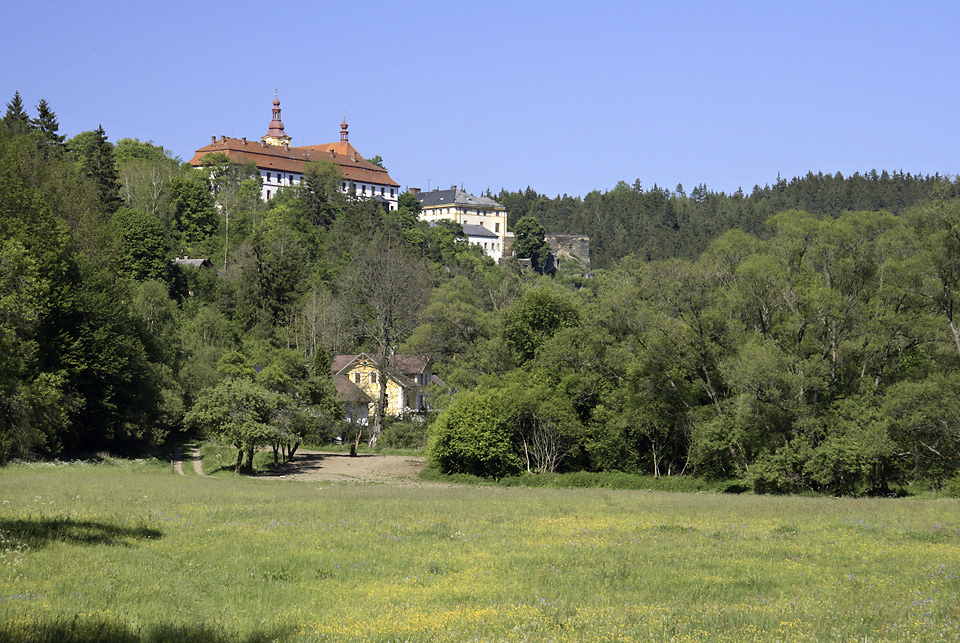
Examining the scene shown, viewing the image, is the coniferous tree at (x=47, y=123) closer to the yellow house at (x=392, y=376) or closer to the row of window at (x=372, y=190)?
the yellow house at (x=392, y=376)

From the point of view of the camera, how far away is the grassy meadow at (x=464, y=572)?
11.7m

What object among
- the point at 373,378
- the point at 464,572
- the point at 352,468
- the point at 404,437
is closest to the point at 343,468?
the point at 352,468

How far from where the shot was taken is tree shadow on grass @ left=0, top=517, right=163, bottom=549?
1680cm

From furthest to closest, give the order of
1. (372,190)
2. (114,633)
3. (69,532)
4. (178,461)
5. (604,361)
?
(372,190) → (178,461) → (604,361) → (69,532) → (114,633)

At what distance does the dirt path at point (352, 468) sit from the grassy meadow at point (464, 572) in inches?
813

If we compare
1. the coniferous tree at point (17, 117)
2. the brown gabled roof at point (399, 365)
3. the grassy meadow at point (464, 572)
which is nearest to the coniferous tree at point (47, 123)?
the coniferous tree at point (17, 117)

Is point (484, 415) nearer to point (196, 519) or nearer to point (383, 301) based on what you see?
point (383, 301)

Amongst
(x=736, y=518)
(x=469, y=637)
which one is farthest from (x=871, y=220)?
(x=469, y=637)

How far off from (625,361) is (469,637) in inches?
1527

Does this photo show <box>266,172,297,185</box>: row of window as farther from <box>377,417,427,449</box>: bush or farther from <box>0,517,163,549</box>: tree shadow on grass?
<box>0,517,163,549</box>: tree shadow on grass

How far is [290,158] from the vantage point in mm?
178250

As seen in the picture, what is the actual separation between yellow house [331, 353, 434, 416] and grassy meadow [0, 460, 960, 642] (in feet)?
171

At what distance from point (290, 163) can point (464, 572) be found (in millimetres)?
168939

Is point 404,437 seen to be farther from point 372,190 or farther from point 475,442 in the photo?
point 372,190
